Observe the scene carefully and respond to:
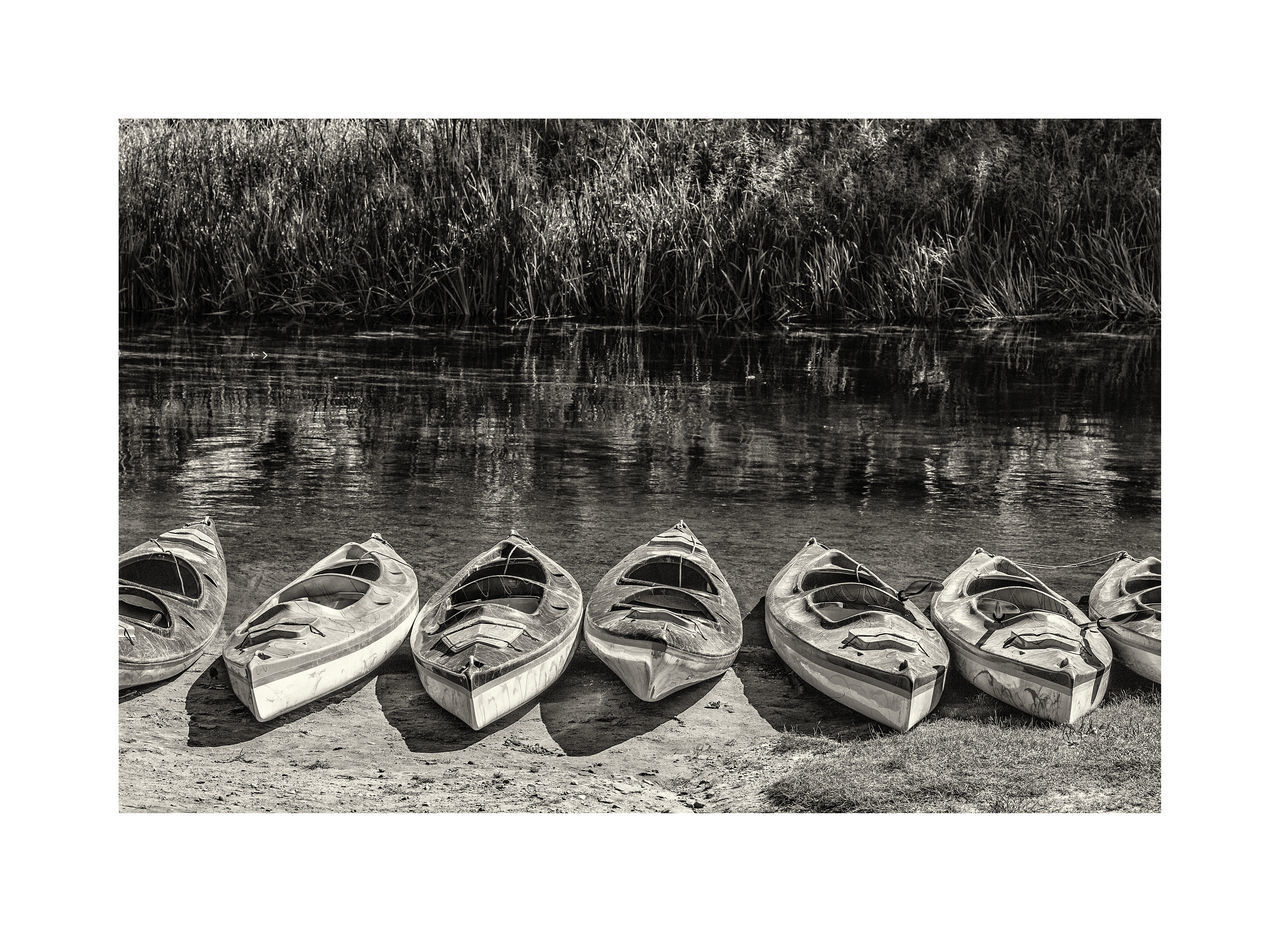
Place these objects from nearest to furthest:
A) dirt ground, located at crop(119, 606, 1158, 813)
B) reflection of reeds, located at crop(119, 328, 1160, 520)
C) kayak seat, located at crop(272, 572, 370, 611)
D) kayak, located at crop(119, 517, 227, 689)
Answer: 1. dirt ground, located at crop(119, 606, 1158, 813)
2. kayak, located at crop(119, 517, 227, 689)
3. kayak seat, located at crop(272, 572, 370, 611)
4. reflection of reeds, located at crop(119, 328, 1160, 520)

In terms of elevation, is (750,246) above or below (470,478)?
above

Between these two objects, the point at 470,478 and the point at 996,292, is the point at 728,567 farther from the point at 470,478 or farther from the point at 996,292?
the point at 996,292

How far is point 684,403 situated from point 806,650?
4.09 ft

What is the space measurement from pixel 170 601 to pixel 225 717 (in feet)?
1.89

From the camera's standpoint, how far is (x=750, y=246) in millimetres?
5719

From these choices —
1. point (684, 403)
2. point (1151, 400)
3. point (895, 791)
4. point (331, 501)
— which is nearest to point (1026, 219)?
point (1151, 400)

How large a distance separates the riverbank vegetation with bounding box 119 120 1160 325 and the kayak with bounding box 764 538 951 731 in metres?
1.20

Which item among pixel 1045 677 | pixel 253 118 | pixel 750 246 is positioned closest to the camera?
pixel 1045 677

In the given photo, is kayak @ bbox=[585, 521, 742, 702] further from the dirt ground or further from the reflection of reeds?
the reflection of reeds

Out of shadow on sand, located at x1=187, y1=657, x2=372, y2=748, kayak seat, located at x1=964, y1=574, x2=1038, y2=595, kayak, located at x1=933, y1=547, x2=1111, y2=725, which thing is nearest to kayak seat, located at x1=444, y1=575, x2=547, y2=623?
shadow on sand, located at x1=187, y1=657, x2=372, y2=748

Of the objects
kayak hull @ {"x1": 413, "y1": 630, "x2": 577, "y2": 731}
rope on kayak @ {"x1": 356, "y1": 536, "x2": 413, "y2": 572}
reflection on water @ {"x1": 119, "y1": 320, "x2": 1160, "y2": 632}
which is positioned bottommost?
Result: kayak hull @ {"x1": 413, "y1": 630, "x2": 577, "y2": 731}

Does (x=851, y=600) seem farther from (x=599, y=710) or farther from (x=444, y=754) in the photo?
(x=444, y=754)

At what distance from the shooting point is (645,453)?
555 cm

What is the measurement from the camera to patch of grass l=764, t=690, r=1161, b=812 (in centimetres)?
499
